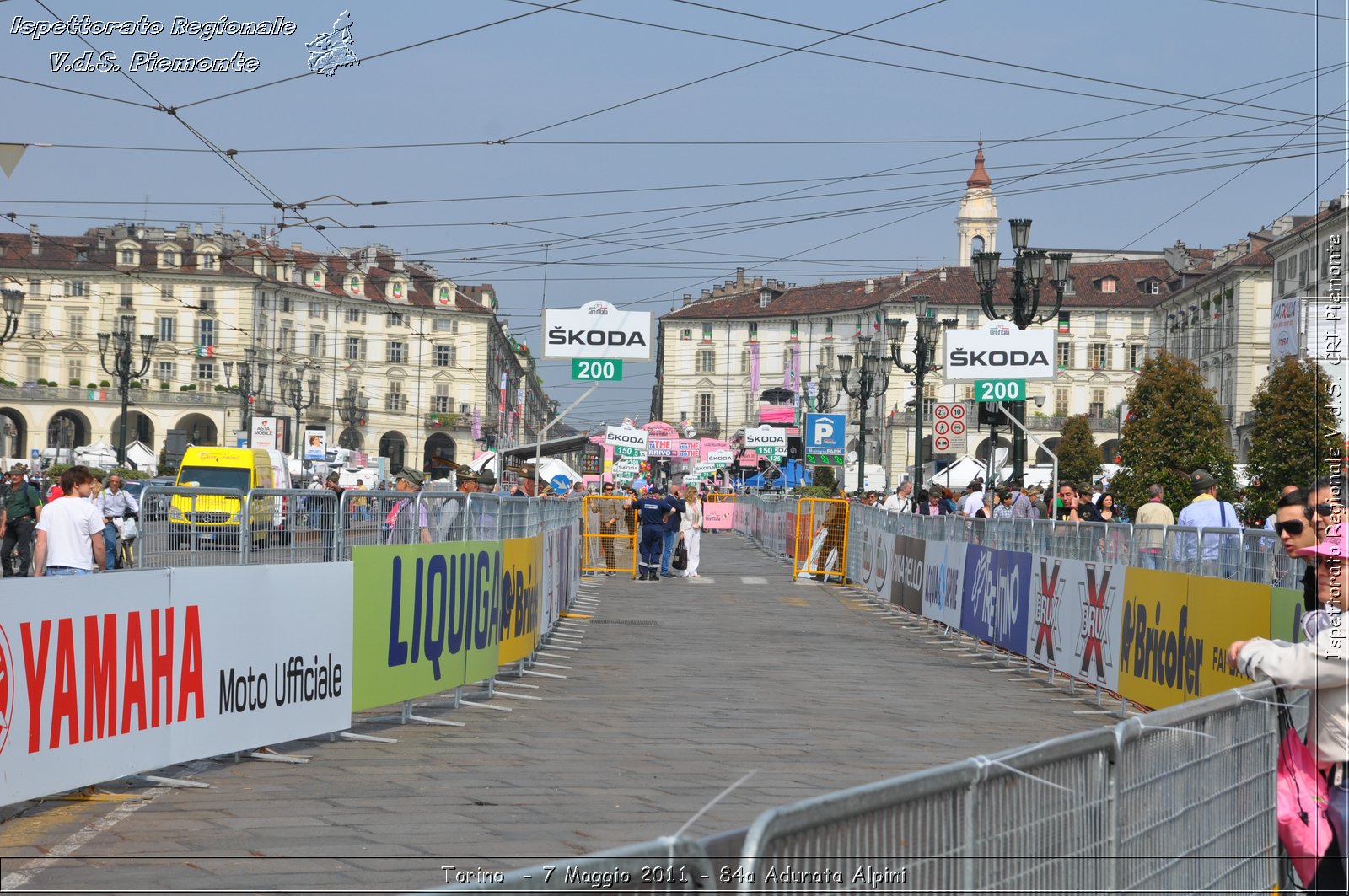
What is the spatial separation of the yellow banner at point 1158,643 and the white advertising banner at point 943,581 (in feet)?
23.2

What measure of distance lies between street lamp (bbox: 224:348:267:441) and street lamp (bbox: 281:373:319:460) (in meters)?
1.48

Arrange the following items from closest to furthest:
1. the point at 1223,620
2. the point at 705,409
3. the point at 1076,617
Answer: the point at 1223,620, the point at 1076,617, the point at 705,409

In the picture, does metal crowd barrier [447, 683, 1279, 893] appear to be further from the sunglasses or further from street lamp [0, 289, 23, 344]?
street lamp [0, 289, 23, 344]

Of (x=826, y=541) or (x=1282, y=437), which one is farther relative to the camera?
(x=1282, y=437)

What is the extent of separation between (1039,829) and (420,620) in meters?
7.91

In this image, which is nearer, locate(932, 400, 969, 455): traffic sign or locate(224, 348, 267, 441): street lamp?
locate(932, 400, 969, 455): traffic sign

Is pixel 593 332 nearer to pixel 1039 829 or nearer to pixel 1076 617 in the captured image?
pixel 1076 617

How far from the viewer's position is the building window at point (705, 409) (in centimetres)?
13900

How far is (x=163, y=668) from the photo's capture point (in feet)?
27.6

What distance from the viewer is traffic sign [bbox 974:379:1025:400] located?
2344 cm

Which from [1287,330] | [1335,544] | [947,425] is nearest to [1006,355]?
[1287,330]

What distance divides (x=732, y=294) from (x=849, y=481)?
78167mm

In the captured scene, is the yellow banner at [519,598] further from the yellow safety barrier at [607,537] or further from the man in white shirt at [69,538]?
the yellow safety barrier at [607,537]

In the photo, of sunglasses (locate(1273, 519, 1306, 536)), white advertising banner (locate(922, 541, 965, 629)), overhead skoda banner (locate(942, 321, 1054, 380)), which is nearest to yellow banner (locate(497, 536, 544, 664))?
white advertising banner (locate(922, 541, 965, 629))
